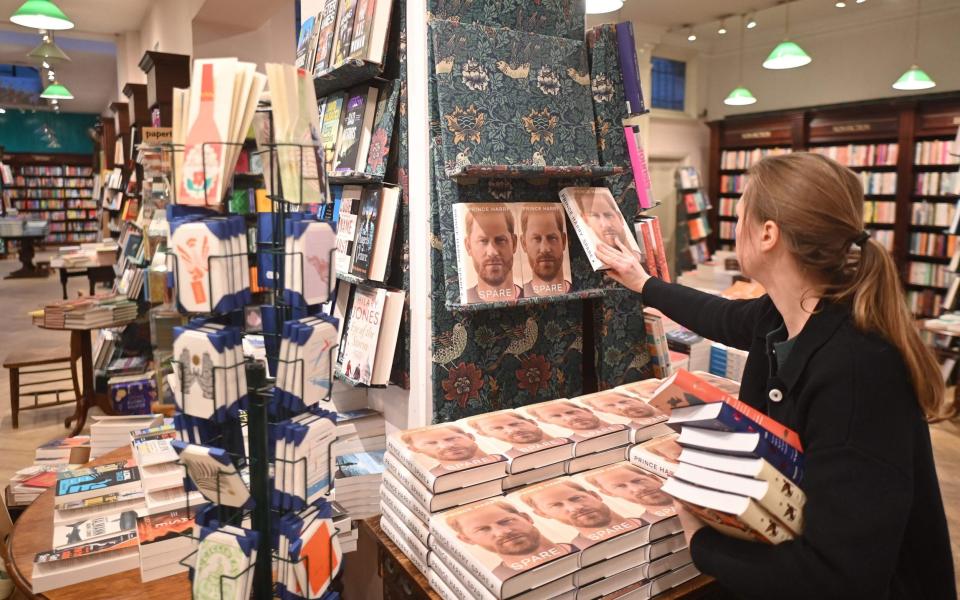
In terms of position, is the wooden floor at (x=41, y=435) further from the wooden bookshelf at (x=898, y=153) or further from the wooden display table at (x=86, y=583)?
the wooden bookshelf at (x=898, y=153)

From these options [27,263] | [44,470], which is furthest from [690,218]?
[27,263]

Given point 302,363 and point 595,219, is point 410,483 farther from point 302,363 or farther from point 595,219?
point 595,219

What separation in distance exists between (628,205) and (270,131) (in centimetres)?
147

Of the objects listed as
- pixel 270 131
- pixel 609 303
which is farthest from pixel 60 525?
pixel 609 303

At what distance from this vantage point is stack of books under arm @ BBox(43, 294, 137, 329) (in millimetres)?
4355

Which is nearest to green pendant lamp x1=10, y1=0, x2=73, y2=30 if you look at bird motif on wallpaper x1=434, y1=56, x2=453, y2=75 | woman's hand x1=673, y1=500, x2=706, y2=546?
bird motif on wallpaper x1=434, y1=56, x2=453, y2=75

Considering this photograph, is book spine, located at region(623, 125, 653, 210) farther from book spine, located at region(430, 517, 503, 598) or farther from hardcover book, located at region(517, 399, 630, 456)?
book spine, located at region(430, 517, 503, 598)

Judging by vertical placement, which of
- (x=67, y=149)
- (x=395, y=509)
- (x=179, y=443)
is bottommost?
(x=395, y=509)

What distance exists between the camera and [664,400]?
1.31 metres

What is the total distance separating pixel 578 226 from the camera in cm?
213

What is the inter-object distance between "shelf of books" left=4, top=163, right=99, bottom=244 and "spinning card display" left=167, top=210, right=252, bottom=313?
1891 cm

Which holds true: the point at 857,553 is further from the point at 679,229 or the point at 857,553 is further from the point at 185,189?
the point at 679,229

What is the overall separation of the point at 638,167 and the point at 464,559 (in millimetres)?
1554

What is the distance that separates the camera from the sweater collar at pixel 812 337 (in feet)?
3.99
